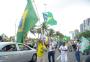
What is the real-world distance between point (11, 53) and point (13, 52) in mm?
278

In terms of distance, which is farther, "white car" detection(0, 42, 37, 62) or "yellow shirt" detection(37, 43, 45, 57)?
"white car" detection(0, 42, 37, 62)

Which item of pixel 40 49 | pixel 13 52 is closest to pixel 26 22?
pixel 13 52

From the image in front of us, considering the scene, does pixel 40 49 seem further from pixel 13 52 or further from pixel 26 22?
pixel 13 52

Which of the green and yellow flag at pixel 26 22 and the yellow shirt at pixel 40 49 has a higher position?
the green and yellow flag at pixel 26 22

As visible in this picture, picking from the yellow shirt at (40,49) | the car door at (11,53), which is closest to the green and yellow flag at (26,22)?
the car door at (11,53)

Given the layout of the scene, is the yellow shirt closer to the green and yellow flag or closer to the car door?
the green and yellow flag

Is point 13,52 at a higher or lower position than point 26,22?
lower

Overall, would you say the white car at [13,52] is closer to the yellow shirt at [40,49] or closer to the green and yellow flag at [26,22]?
the green and yellow flag at [26,22]

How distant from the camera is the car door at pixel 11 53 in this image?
16.9 meters

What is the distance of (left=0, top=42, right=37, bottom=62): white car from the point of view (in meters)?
16.8

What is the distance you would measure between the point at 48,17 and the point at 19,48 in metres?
23.4

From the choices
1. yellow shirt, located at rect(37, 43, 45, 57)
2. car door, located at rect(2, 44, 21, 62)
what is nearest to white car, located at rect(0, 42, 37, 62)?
car door, located at rect(2, 44, 21, 62)

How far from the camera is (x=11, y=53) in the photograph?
1725cm

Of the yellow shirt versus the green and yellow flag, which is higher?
the green and yellow flag
